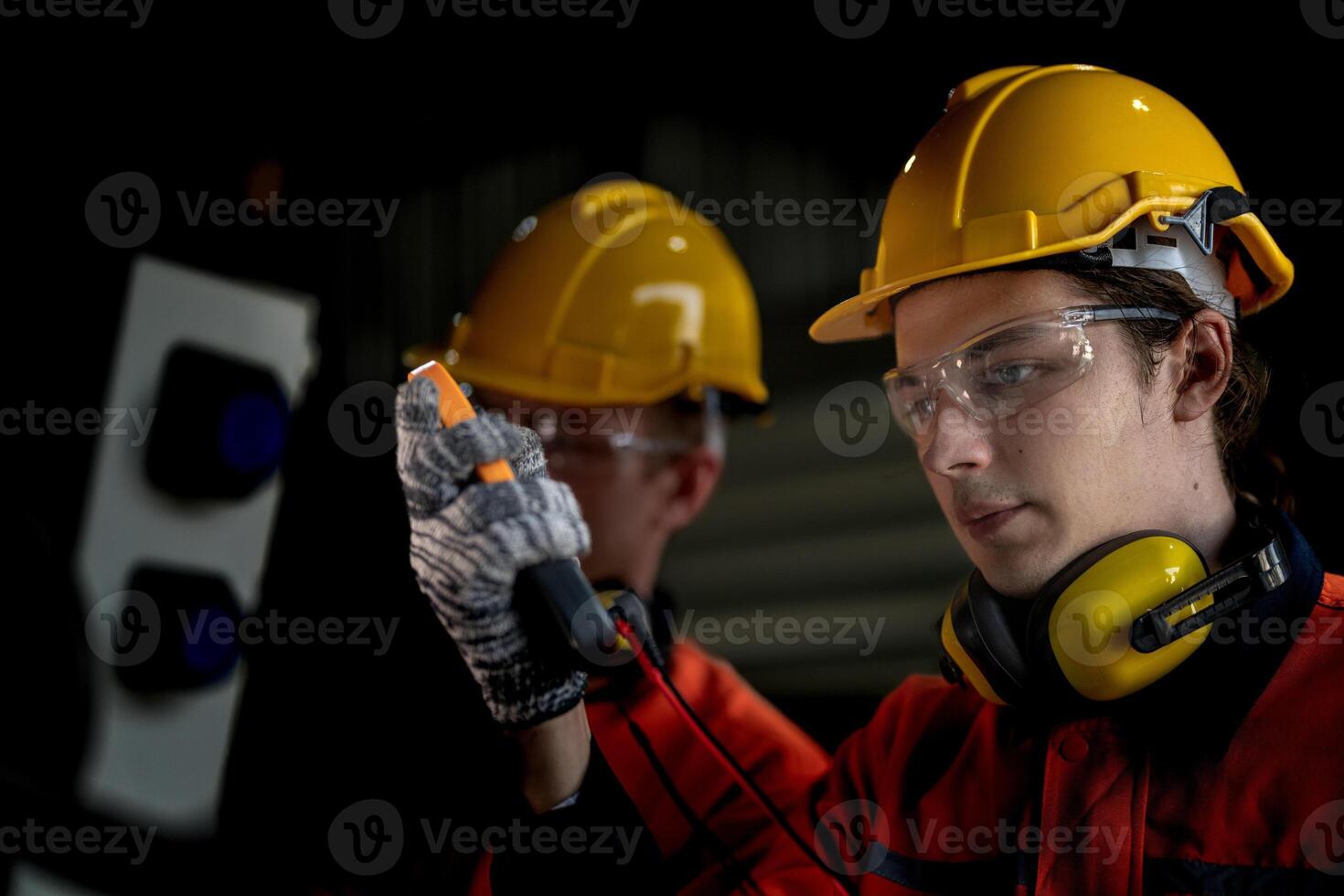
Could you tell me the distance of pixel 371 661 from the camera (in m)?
2.21

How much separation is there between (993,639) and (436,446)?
2.80ft

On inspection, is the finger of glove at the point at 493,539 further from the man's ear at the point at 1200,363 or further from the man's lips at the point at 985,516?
the man's ear at the point at 1200,363

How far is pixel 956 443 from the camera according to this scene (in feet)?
5.47

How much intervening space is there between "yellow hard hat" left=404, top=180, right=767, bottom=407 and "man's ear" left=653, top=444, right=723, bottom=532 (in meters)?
0.19

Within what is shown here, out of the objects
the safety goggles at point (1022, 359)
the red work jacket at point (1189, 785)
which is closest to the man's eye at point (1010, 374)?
the safety goggles at point (1022, 359)

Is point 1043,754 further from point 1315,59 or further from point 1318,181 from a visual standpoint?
point 1315,59

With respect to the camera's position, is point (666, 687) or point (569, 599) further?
point (666, 687)

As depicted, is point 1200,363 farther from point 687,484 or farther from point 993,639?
point 687,484

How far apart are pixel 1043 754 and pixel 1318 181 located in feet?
5.06

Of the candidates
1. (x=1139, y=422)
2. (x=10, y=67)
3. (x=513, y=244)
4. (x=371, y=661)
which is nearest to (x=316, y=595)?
(x=371, y=661)

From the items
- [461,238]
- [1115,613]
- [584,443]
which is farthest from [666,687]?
[461,238]

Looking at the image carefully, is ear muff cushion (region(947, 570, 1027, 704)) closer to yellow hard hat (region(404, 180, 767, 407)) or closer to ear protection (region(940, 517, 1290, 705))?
ear protection (region(940, 517, 1290, 705))

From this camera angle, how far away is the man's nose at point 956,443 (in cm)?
166

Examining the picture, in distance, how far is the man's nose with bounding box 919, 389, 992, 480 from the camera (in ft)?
5.45
